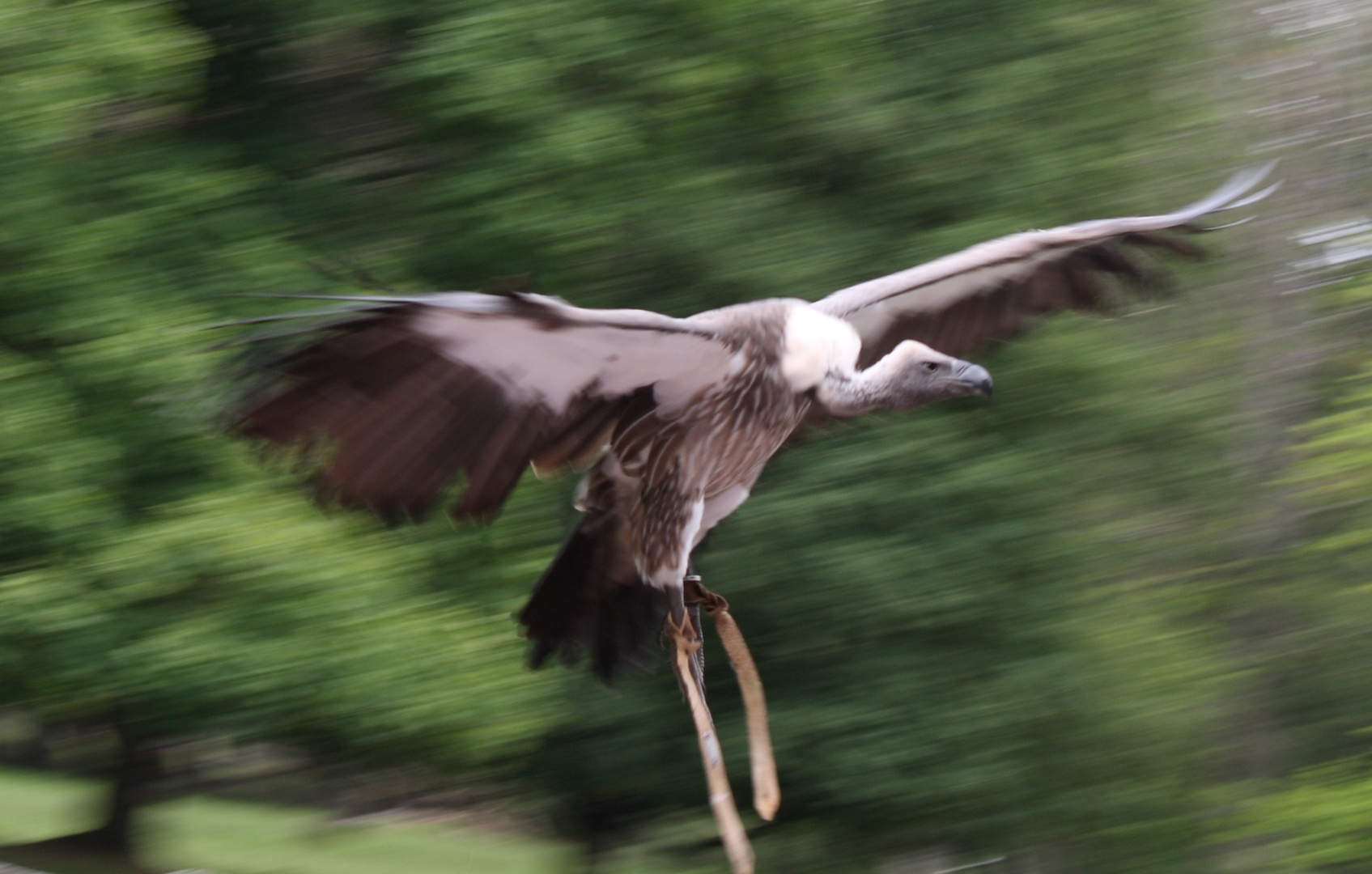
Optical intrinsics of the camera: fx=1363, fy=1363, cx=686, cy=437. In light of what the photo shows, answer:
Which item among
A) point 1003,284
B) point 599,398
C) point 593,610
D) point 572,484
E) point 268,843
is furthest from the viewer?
point 268,843

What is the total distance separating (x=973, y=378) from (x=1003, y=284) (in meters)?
0.75

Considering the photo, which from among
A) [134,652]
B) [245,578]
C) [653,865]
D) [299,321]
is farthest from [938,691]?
[299,321]

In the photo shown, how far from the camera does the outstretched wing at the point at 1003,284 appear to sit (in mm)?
2844

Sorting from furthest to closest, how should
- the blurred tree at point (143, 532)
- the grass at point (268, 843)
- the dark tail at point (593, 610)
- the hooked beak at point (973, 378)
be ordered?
1. the grass at point (268, 843)
2. the blurred tree at point (143, 532)
3. the dark tail at point (593, 610)
4. the hooked beak at point (973, 378)

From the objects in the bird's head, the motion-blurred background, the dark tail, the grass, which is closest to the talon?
the dark tail

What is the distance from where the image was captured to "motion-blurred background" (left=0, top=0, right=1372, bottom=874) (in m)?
3.95

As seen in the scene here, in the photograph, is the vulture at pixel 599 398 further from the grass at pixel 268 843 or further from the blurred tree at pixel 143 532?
the grass at pixel 268 843

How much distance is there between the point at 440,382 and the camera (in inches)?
91.2

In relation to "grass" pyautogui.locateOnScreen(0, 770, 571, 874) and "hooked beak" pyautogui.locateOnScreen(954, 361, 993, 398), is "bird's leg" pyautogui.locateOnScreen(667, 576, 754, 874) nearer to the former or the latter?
"hooked beak" pyautogui.locateOnScreen(954, 361, 993, 398)

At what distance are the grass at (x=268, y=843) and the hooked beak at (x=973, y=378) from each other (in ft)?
10.3

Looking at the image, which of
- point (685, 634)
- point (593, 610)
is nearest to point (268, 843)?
point (593, 610)

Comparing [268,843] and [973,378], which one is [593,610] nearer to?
[973,378]

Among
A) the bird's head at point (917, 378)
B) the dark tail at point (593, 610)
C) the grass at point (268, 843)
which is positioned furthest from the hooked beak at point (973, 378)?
the grass at point (268, 843)

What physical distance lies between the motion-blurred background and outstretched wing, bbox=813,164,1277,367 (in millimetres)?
643
